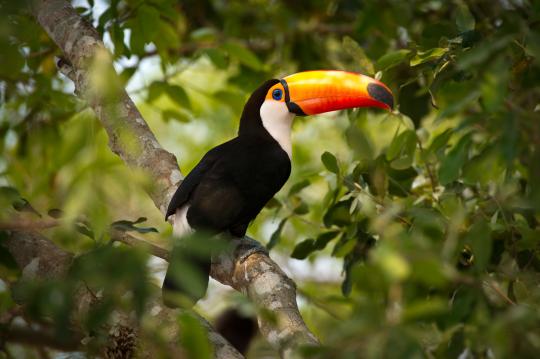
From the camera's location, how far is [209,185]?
3877 mm

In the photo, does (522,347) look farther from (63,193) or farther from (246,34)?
(246,34)

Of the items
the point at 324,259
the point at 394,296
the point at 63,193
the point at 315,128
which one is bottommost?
the point at 324,259

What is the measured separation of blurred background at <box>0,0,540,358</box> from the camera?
1.69 meters

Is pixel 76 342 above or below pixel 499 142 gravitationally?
below

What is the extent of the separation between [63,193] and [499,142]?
1.07 metres

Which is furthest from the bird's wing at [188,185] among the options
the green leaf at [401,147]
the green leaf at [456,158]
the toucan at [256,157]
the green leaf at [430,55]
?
the green leaf at [456,158]

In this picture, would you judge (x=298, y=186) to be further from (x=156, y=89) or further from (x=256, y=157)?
(x=156, y=89)

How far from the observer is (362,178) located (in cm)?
357

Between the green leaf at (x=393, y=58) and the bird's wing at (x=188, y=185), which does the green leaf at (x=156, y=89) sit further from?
the green leaf at (x=393, y=58)

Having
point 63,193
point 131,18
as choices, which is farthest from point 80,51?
point 63,193

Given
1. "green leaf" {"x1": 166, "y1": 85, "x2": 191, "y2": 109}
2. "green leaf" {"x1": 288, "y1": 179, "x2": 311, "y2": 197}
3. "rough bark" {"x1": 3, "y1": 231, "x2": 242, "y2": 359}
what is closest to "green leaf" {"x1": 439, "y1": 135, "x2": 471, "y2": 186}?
"rough bark" {"x1": 3, "y1": 231, "x2": 242, "y2": 359}

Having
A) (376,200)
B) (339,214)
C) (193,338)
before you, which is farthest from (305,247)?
(193,338)

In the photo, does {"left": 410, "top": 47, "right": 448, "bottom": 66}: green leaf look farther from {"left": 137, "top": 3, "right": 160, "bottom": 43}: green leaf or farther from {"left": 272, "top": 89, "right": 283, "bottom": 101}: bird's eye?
{"left": 272, "top": 89, "right": 283, "bottom": 101}: bird's eye

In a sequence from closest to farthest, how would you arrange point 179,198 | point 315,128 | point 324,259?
point 179,198 < point 324,259 < point 315,128
